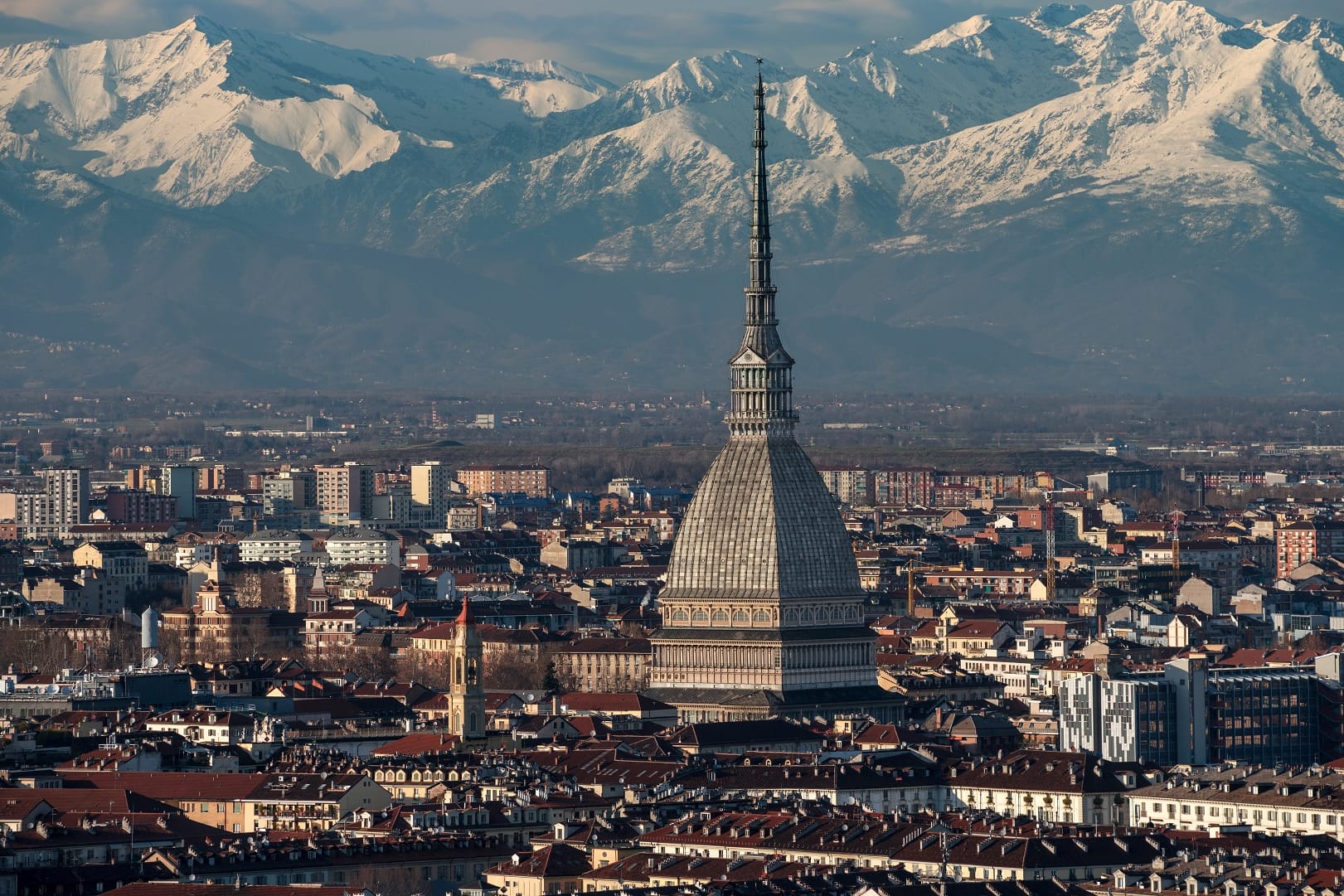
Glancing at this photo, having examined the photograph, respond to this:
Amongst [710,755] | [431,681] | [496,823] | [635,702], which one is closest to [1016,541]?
[431,681]

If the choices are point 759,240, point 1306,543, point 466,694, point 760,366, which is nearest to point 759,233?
point 759,240

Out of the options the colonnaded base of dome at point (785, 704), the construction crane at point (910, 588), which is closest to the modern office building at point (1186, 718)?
the colonnaded base of dome at point (785, 704)

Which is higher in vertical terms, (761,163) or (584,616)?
(761,163)

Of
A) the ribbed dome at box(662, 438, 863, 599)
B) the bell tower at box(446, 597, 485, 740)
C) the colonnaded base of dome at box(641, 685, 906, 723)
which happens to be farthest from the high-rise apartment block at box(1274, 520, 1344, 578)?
the bell tower at box(446, 597, 485, 740)

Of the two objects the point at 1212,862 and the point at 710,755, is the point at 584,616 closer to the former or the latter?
the point at 710,755

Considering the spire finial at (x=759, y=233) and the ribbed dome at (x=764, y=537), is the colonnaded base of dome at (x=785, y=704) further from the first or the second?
the spire finial at (x=759, y=233)

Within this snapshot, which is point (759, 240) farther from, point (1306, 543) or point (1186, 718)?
point (1306, 543)
